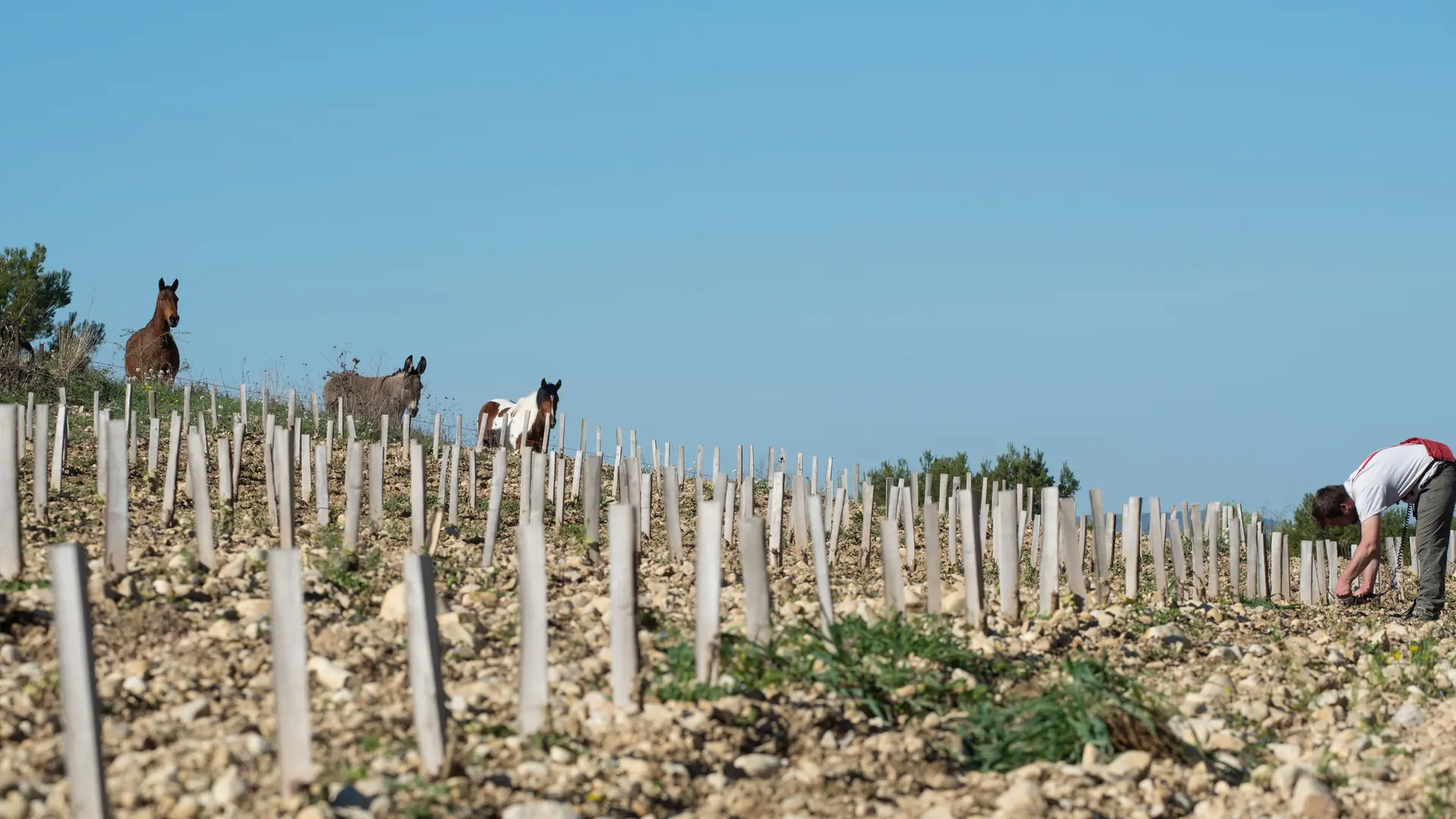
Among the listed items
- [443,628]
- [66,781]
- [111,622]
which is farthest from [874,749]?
[111,622]

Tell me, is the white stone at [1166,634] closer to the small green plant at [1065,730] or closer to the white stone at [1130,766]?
the small green plant at [1065,730]

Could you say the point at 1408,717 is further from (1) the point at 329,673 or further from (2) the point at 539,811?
(1) the point at 329,673

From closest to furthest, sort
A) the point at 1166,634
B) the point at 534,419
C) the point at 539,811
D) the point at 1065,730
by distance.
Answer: the point at 539,811 < the point at 1065,730 < the point at 1166,634 < the point at 534,419

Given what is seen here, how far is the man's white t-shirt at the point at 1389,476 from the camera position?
9.95 meters

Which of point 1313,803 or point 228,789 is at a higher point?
point 228,789

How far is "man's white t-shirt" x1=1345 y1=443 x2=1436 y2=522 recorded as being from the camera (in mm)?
9953

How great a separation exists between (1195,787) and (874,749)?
→ 3.72 feet

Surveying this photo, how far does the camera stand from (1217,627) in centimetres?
809

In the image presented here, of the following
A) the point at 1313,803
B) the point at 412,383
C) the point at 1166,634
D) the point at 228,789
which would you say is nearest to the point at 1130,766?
the point at 1313,803

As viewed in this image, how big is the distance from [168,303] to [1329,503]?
53.8 feet

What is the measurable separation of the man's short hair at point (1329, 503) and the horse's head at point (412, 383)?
13.5 meters

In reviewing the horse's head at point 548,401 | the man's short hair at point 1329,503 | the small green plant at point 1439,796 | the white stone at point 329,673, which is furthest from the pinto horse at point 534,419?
the small green plant at point 1439,796

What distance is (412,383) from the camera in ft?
67.6

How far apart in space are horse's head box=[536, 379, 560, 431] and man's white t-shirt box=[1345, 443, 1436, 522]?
10.5 m
